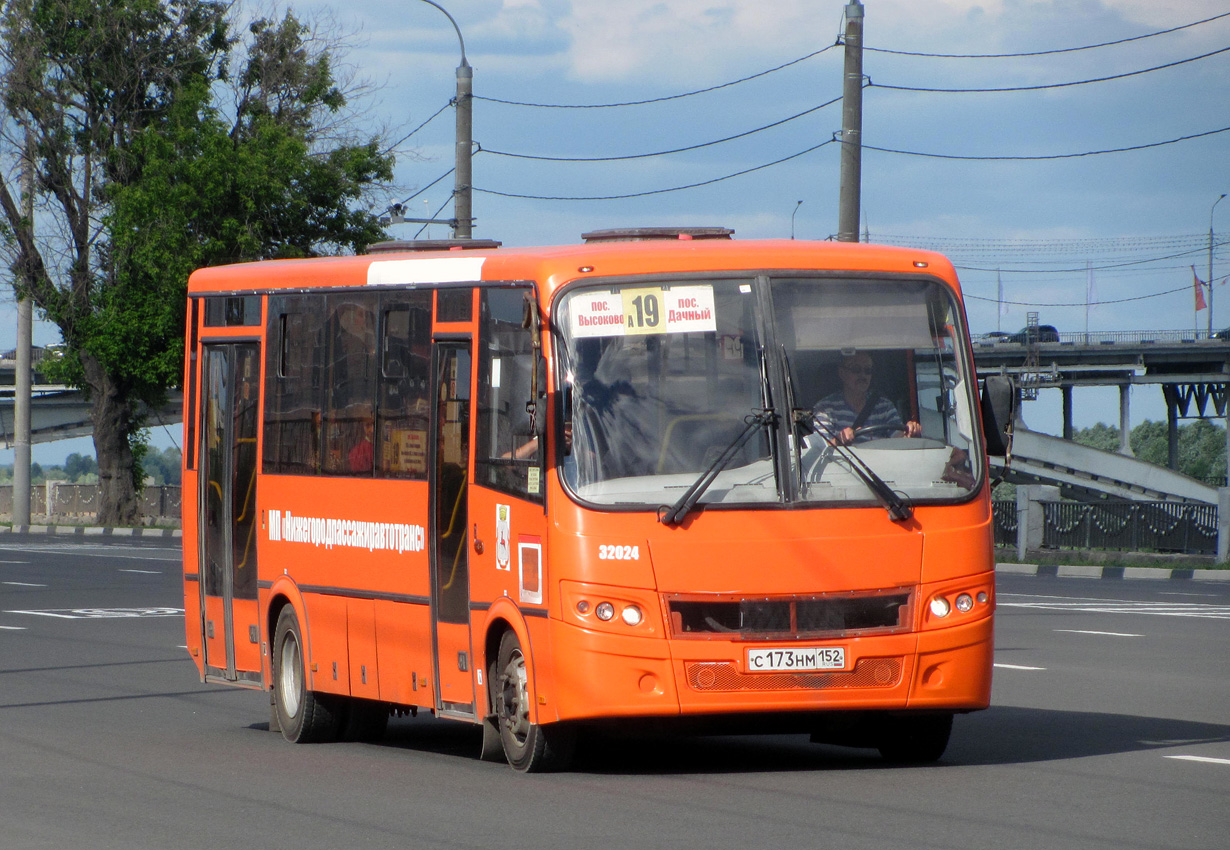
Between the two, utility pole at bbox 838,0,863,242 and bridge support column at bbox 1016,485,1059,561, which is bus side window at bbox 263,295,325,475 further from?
bridge support column at bbox 1016,485,1059,561

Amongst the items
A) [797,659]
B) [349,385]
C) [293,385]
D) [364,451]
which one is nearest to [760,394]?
[797,659]

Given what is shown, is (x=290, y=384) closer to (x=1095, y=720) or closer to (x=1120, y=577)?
(x=1095, y=720)

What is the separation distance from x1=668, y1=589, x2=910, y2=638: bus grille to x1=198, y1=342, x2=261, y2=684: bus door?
13.6 ft

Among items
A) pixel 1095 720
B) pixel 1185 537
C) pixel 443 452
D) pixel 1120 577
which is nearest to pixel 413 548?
pixel 443 452

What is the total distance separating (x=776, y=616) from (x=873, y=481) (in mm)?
808

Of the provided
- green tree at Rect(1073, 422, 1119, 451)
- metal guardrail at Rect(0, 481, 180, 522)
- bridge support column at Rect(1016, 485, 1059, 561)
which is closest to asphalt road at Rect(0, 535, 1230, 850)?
bridge support column at Rect(1016, 485, 1059, 561)

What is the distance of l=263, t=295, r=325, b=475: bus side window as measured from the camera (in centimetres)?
1161

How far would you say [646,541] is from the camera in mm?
9047

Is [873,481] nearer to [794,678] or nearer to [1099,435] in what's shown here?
[794,678]

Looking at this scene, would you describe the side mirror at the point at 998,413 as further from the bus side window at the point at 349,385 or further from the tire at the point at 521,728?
the bus side window at the point at 349,385

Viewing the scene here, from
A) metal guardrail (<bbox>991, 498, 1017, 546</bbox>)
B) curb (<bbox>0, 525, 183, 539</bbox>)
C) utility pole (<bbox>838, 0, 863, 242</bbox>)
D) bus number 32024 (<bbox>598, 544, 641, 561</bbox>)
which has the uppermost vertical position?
utility pole (<bbox>838, 0, 863, 242</bbox>)

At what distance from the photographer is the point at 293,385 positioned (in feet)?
38.8

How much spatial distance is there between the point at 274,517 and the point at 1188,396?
101 meters

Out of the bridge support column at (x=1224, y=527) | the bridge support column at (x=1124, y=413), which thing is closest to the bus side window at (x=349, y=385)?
the bridge support column at (x=1224, y=527)
